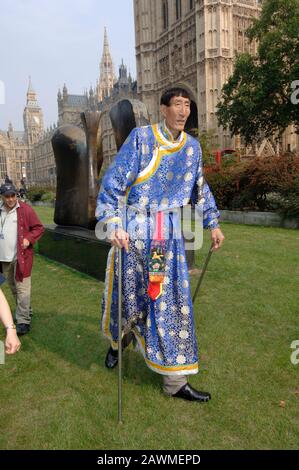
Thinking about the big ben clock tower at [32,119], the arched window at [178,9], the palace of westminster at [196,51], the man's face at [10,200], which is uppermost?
the big ben clock tower at [32,119]

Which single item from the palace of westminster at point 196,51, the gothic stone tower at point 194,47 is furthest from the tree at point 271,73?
the gothic stone tower at point 194,47

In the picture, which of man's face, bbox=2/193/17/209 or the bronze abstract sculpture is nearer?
man's face, bbox=2/193/17/209

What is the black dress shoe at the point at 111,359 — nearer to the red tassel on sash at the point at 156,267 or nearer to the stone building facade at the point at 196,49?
the red tassel on sash at the point at 156,267

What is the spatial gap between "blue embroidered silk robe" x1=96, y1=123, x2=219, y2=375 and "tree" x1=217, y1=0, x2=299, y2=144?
1727 centimetres

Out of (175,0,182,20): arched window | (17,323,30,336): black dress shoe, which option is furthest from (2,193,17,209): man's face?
(175,0,182,20): arched window

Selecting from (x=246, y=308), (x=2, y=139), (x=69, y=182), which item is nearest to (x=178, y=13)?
(x=69, y=182)

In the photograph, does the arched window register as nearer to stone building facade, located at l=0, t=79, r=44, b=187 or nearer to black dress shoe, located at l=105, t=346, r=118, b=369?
black dress shoe, located at l=105, t=346, r=118, b=369

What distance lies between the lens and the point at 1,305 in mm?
1889

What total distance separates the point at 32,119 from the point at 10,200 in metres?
117

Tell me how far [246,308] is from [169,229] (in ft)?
6.89

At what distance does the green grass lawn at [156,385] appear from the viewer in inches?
89.6

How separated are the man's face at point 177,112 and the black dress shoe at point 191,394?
1.78 metres

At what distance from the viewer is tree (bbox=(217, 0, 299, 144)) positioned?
1859 centimetres

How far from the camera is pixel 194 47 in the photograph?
112 feet
